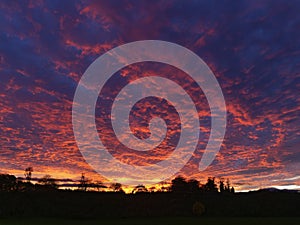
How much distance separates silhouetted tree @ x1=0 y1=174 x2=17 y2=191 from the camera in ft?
501

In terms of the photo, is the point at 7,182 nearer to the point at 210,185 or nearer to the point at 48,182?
the point at 48,182

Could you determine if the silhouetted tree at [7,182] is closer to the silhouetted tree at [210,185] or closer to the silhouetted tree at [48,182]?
the silhouetted tree at [48,182]

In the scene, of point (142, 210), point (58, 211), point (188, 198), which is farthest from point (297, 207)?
point (58, 211)

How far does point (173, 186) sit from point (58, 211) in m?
98.9

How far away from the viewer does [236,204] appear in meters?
113

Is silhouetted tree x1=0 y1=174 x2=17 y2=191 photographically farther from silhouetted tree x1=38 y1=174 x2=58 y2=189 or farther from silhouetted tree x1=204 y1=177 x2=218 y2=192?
silhouetted tree x1=204 y1=177 x2=218 y2=192

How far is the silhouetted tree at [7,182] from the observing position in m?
153

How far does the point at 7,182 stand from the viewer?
156 metres

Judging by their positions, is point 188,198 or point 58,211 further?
point 188,198

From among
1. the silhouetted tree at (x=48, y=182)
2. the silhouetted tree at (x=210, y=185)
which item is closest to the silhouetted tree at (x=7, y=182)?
the silhouetted tree at (x=48, y=182)

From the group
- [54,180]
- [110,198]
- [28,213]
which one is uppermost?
[54,180]

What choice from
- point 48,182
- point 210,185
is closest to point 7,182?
point 48,182

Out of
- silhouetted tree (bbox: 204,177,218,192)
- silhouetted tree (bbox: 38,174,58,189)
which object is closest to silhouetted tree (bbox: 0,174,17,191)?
silhouetted tree (bbox: 38,174,58,189)

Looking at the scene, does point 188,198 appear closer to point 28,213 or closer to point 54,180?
point 28,213
